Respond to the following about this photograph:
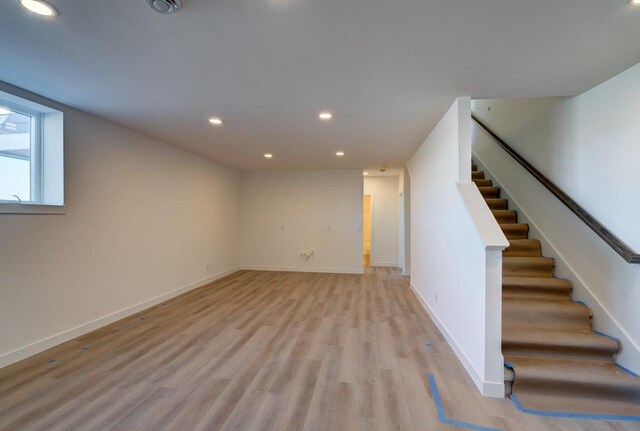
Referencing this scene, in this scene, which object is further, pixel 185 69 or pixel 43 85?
pixel 43 85

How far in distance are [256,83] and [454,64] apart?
1573 millimetres

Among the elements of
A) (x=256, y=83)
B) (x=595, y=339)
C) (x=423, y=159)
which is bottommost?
(x=595, y=339)

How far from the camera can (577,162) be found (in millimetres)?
2693

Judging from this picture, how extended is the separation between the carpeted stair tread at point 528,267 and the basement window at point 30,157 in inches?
188

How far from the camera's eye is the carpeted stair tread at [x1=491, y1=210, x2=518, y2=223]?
368 centimetres

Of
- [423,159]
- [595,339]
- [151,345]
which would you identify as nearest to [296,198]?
[423,159]

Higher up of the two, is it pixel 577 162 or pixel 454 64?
pixel 454 64

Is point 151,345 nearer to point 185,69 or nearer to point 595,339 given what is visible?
point 185,69

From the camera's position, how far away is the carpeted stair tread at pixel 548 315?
2.49 m

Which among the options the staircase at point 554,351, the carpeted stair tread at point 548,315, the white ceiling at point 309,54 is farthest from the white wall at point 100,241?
the carpeted stair tread at point 548,315

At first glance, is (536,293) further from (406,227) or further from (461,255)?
(406,227)

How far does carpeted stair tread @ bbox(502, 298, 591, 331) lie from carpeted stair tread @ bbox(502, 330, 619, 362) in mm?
88

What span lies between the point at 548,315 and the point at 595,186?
123 cm

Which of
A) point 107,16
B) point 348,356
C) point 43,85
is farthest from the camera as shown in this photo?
point 348,356
